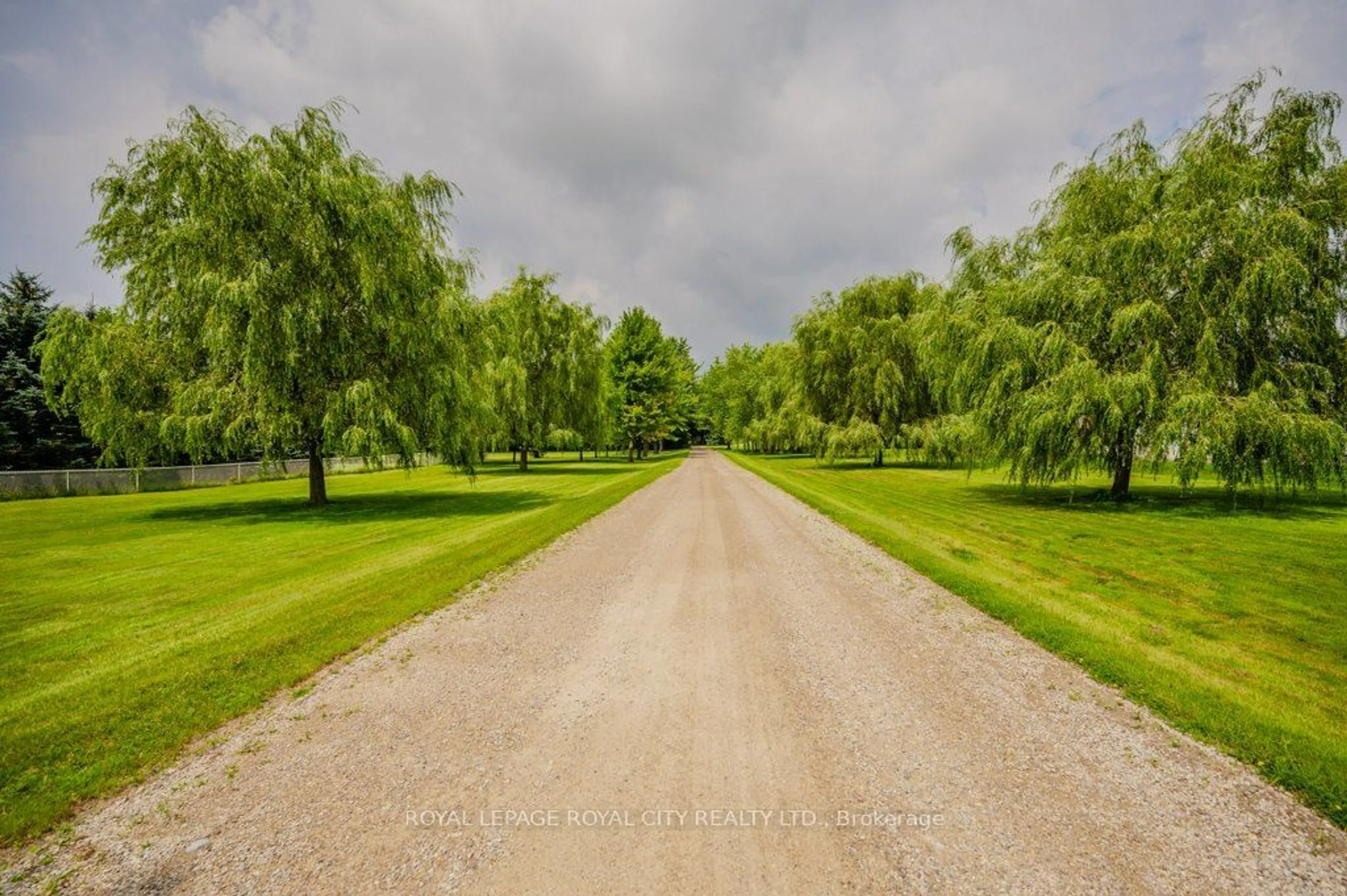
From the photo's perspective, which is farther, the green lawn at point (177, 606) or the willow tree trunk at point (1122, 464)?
the willow tree trunk at point (1122, 464)

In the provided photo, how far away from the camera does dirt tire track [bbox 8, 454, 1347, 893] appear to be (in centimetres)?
263

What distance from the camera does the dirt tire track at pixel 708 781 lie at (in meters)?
2.63

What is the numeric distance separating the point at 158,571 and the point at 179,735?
699 centimetres

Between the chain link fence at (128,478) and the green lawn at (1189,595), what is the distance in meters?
15.5

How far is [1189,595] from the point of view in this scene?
715 centimetres

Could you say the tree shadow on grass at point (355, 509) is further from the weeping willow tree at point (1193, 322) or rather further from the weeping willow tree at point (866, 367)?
the weeping willow tree at point (866, 367)

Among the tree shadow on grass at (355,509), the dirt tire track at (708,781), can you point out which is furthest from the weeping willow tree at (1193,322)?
the tree shadow on grass at (355,509)

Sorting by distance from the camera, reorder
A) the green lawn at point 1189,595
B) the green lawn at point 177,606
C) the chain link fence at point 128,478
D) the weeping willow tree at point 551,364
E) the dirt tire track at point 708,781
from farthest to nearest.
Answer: the weeping willow tree at point 551,364, the chain link fence at point 128,478, the green lawn at point 1189,595, the green lawn at point 177,606, the dirt tire track at point 708,781

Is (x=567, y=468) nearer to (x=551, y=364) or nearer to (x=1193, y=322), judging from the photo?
(x=551, y=364)

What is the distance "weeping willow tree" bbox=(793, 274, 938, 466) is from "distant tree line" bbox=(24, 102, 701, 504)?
22.4 m

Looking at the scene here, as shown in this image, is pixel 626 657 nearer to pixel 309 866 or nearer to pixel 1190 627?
pixel 309 866

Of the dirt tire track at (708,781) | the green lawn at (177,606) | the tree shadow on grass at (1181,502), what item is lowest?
the dirt tire track at (708,781)

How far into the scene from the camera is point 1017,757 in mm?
3559

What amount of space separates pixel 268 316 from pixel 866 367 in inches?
1095
